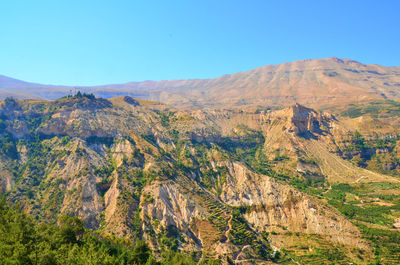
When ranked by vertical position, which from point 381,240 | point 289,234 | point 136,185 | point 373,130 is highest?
point 373,130

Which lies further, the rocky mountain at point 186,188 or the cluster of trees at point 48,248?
the rocky mountain at point 186,188

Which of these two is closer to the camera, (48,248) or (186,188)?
(48,248)

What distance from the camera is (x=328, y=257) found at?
81.6m

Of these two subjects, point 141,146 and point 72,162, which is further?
point 141,146

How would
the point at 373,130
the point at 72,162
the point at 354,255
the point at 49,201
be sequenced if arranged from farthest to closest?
the point at 373,130, the point at 72,162, the point at 49,201, the point at 354,255

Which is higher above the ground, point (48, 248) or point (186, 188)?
point (48, 248)

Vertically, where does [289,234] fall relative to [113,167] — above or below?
below

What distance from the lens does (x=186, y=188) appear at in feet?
347

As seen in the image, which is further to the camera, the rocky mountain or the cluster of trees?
the rocky mountain

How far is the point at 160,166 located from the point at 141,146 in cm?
2036

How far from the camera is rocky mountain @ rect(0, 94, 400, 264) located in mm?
84625

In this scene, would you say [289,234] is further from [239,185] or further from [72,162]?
[72,162]

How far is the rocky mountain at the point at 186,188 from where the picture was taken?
8462 centimetres

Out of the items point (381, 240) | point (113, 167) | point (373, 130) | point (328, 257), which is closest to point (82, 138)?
point (113, 167)
